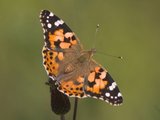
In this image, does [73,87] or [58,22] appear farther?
[58,22]

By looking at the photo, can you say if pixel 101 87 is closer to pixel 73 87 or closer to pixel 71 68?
pixel 73 87

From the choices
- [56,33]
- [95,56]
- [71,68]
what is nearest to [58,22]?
[56,33]

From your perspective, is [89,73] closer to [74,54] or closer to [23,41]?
[74,54]

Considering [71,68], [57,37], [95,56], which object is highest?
[57,37]

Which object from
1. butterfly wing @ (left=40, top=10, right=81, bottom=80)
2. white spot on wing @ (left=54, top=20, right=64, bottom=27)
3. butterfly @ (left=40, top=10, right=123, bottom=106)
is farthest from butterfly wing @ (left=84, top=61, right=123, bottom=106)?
white spot on wing @ (left=54, top=20, right=64, bottom=27)

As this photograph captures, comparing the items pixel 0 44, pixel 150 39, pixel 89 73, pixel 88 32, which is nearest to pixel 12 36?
pixel 0 44

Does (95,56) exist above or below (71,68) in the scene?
below
